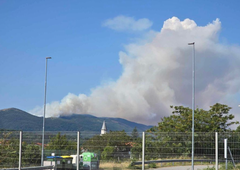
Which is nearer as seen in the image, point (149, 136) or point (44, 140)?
point (149, 136)

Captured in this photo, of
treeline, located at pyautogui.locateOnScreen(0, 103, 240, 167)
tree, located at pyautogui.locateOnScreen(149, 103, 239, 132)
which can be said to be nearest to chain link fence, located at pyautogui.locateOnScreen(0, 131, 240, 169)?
treeline, located at pyautogui.locateOnScreen(0, 103, 240, 167)

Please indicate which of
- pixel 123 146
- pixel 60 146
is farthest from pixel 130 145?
pixel 60 146

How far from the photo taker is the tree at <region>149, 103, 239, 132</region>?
47.0 meters

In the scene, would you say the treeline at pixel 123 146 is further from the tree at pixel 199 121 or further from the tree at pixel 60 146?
the tree at pixel 199 121

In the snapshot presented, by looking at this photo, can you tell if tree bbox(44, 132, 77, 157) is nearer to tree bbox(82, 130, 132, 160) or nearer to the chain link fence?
the chain link fence

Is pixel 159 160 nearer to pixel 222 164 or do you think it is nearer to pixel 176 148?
pixel 176 148

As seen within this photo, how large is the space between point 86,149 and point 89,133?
38.0 inches

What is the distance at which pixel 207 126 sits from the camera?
46000 mm

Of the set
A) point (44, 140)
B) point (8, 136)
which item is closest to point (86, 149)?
point (44, 140)

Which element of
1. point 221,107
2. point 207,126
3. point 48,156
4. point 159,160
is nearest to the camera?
point 159,160

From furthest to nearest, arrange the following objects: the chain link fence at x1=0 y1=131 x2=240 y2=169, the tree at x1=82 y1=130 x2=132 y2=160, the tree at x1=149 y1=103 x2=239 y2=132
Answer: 1. the tree at x1=149 y1=103 x2=239 y2=132
2. the tree at x1=82 y1=130 x2=132 y2=160
3. the chain link fence at x1=0 y1=131 x2=240 y2=169

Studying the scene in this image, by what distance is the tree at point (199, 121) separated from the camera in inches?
1850

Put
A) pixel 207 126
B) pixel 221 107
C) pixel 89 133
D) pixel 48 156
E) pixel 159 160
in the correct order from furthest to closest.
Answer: pixel 221 107 < pixel 207 126 < pixel 48 156 < pixel 159 160 < pixel 89 133

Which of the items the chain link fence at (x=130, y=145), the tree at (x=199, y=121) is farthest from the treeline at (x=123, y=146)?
the tree at (x=199, y=121)
